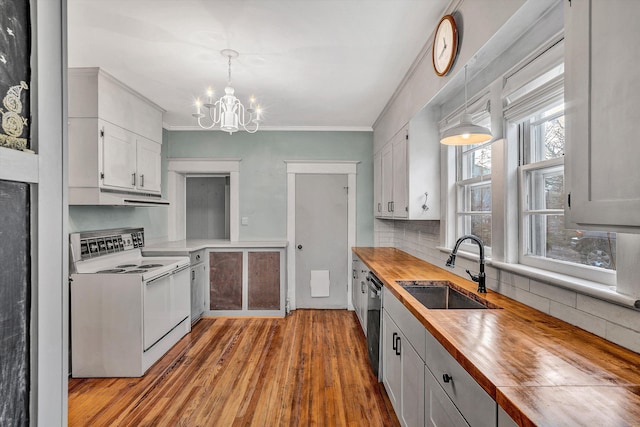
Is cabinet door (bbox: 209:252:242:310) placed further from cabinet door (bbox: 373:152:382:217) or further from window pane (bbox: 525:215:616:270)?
window pane (bbox: 525:215:616:270)

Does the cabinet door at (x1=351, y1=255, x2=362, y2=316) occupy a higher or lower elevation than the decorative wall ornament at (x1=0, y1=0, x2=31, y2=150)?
lower

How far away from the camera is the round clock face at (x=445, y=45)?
6.18 ft

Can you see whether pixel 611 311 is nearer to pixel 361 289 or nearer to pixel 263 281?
pixel 361 289

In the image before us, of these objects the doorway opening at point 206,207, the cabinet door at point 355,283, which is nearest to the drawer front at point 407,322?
the cabinet door at point 355,283

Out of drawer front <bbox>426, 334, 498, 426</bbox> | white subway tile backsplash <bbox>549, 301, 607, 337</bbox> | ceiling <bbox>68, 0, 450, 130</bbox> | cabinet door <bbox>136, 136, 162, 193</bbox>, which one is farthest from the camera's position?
cabinet door <bbox>136, 136, 162, 193</bbox>

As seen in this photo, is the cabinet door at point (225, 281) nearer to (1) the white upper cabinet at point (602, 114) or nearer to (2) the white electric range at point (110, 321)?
(2) the white electric range at point (110, 321)

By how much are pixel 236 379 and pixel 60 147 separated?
2.45 m

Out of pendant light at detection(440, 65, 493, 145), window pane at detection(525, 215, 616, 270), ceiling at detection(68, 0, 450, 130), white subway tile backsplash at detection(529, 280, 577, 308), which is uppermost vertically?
ceiling at detection(68, 0, 450, 130)

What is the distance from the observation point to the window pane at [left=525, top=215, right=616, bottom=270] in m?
1.35

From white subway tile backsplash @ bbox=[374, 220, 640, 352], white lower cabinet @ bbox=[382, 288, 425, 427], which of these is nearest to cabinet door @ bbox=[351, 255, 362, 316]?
white subway tile backsplash @ bbox=[374, 220, 640, 352]

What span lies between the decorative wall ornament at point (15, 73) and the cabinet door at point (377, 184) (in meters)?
3.67

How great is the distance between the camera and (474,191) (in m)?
2.56

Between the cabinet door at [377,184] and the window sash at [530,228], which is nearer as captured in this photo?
the window sash at [530,228]

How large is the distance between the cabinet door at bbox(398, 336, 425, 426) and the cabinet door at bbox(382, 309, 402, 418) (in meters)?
0.09
